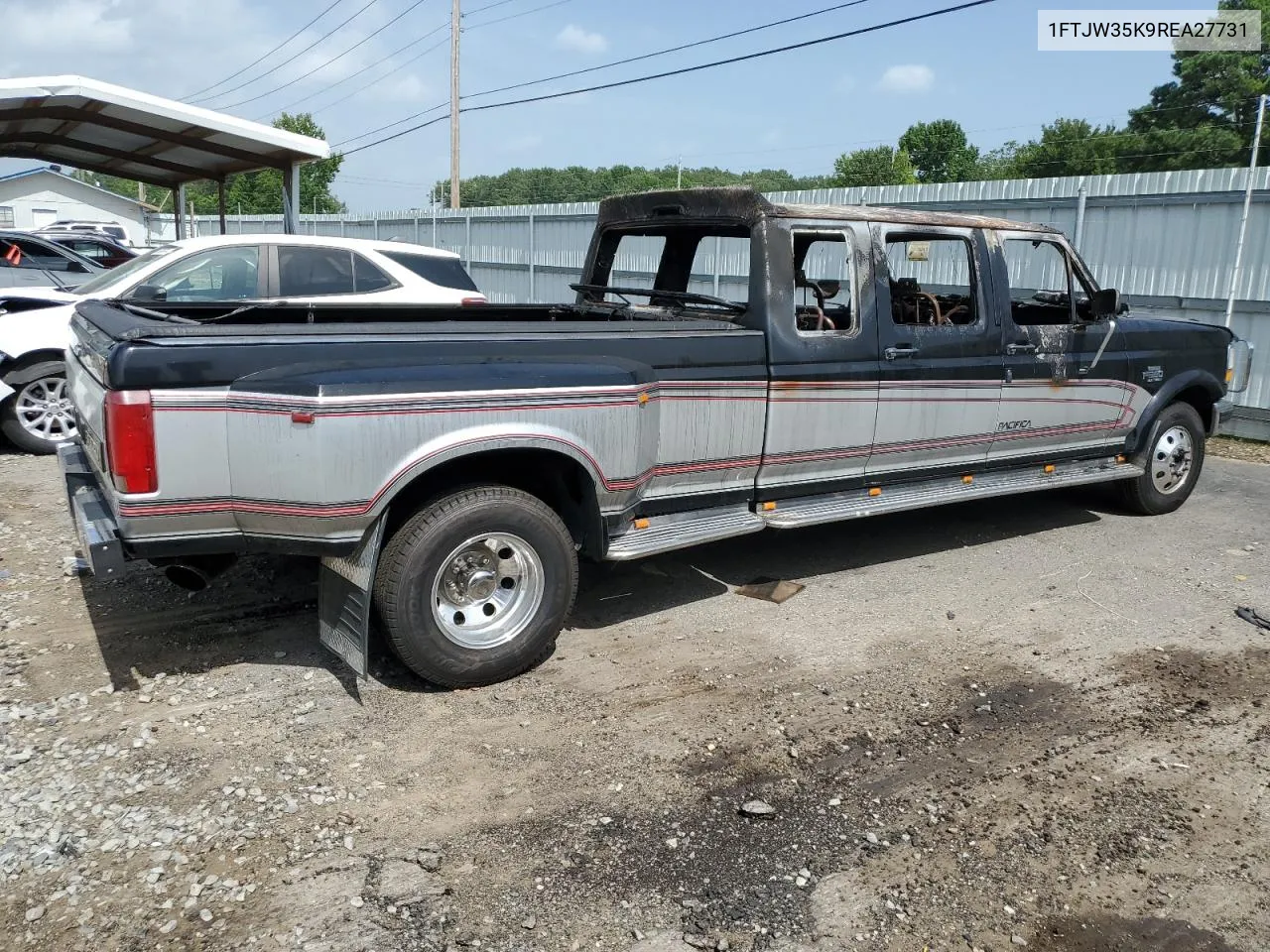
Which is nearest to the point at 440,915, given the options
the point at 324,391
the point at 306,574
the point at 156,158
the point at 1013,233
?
the point at 324,391

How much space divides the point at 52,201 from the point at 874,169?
4912 centimetres

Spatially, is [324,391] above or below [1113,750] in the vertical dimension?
above

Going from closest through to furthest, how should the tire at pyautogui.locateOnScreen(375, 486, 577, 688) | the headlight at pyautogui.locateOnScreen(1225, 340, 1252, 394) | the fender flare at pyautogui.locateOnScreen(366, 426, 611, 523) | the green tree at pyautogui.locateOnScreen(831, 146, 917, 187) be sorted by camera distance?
the fender flare at pyautogui.locateOnScreen(366, 426, 611, 523) → the tire at pyautogui.locateOnScreen(375, 486, 577, 688) → the headlight at pyautogui.locateOnScreen(1225, 340, 1252, 394) → the green tree at pyautogui.locateOnScreen(831, 146, 917, 187)

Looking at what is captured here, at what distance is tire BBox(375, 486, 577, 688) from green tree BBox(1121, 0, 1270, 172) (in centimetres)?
4956

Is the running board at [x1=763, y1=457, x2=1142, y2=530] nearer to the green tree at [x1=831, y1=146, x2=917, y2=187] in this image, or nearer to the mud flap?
the mud flap

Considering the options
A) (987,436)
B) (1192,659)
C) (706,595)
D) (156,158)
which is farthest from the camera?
(156,158)

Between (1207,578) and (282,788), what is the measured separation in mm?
5339

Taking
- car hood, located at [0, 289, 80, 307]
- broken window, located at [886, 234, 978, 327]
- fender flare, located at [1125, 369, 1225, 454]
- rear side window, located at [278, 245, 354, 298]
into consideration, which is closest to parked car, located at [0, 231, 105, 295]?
car hood, located at [0, 289, 80, 307]

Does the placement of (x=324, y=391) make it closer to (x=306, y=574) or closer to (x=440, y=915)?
(x=440, y=915)

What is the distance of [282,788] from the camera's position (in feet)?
11.6

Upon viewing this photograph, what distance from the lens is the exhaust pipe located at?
416 cm

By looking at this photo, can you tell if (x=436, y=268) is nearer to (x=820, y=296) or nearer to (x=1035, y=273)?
(x=820, y=296)

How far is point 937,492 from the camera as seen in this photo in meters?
5.92

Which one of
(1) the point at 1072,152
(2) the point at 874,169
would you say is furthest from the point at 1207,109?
(2) the point at 874,169
